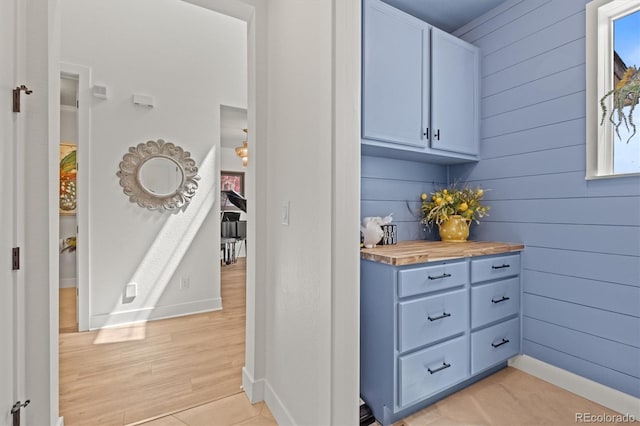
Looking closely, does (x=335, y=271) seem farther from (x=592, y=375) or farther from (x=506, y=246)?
(x=592, y=375)

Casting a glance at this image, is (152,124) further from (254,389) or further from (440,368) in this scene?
(440,368)

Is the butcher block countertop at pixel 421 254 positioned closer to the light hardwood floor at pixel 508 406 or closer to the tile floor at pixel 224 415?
the light hardwood floor at pixel 508 406

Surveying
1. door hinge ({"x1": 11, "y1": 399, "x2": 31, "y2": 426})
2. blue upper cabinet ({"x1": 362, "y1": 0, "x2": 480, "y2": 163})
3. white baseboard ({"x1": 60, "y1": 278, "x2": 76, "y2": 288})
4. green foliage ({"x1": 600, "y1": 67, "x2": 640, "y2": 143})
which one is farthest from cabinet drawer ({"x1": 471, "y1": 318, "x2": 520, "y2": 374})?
white baseboard ({"x1": 60, "y1": 278, "x2": 76, "y2": 288})

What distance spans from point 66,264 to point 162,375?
357 cm

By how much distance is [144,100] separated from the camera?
3027 mm

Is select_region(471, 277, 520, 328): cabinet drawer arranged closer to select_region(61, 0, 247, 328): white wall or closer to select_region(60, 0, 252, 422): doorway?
select_region(60, 0, 252, 422): doorway

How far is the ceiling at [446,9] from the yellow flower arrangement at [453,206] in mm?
1391

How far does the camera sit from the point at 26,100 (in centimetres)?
132

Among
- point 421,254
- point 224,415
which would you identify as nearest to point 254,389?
point 224,415

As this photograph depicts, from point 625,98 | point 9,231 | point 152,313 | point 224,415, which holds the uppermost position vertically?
point 625,98

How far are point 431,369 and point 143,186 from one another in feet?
9.72

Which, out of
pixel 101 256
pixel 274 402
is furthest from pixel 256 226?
pixel 101 256

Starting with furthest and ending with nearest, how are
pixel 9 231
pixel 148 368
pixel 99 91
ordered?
pixel 99 91
pixel 148 368
pixel 9 231

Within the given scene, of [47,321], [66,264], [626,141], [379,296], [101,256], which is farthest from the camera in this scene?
[66,264]
